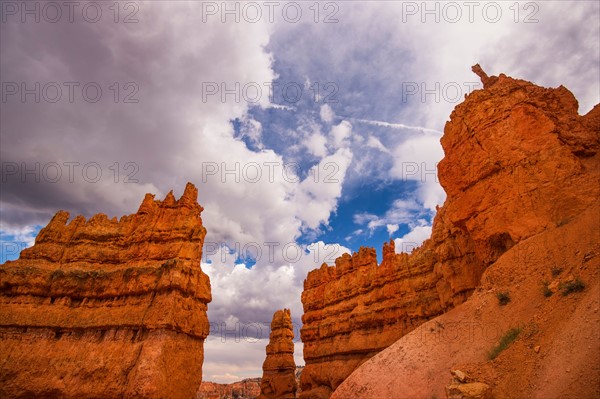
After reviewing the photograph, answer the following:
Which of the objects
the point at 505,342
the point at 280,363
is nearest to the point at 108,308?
the point at 505,342

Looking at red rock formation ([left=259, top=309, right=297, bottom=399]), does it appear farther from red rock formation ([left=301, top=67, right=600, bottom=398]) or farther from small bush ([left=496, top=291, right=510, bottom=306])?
small bush ([left=496, top=291, right=510, bottom=306])

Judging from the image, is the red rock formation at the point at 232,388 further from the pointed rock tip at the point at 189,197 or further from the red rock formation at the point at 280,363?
the pointed rock tip at the point at 189,197

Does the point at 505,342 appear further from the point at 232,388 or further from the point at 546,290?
the point at 232,388

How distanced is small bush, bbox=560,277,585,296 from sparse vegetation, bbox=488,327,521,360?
184 cm

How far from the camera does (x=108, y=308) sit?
24.4 metres

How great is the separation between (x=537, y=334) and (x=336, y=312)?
3111 cm

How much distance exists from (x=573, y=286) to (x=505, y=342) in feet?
8.73

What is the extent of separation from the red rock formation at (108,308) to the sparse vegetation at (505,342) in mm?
17853

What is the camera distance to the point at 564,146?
14695 millimetres

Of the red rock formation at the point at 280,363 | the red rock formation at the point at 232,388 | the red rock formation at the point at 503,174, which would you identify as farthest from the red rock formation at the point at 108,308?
the red rock formation at the point at 232,388

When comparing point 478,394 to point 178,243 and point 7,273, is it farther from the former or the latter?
point 7,273

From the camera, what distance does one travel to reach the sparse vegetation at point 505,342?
35.2 feet

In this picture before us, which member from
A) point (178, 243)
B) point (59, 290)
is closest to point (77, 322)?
point (59, 290)

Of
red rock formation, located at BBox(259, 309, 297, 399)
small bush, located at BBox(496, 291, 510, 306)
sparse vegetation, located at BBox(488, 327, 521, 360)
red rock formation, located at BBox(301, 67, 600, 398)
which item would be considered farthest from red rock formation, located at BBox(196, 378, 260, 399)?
sparse vegetation, located at BBox(488, 327, 521, 360)
